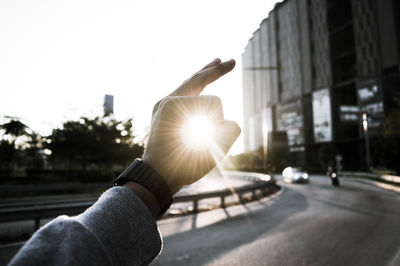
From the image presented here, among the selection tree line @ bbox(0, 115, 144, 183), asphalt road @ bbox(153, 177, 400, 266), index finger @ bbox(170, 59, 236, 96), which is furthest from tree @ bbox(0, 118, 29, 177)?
index finger @ bbox(170, 59, 236, 96)

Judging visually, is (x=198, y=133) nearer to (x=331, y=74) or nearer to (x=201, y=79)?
(x=201, y=79)

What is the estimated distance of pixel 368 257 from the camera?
482cm

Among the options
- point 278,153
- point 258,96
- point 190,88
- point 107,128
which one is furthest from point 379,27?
point 190,88

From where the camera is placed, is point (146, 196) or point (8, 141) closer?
point (146, 196)

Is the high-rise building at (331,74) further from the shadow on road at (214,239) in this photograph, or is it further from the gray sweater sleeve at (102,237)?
the gray sweater sleeve at (102,237)

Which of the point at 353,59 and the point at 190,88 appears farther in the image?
the point at 353,59

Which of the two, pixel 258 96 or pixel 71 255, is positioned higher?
pixel 258 96

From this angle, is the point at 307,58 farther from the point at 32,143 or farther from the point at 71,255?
the point at 71,255

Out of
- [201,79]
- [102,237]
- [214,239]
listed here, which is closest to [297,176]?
[214,239]

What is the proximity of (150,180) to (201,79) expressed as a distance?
1.48 ft

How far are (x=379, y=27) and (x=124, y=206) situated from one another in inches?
2524

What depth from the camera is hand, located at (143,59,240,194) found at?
3.07 ft

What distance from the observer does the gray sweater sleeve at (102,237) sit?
0.64 m

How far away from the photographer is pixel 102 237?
2.32ft
